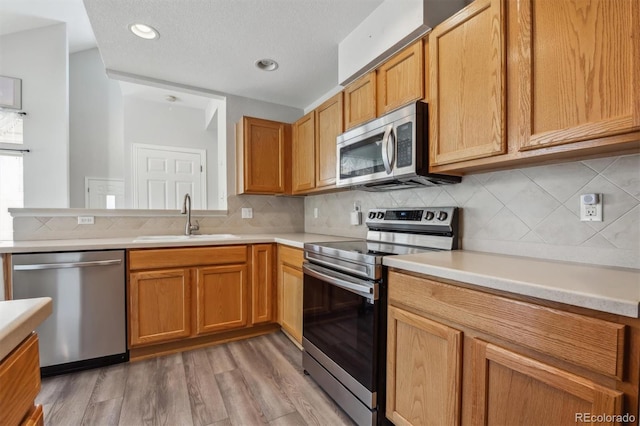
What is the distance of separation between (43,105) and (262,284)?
125 inches

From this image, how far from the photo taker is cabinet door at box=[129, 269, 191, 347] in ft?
6.86

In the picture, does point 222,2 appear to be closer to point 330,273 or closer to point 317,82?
point 317,82

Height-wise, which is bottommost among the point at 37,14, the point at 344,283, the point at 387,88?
the point at 344,283

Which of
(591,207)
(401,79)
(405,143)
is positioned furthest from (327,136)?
(591,207)

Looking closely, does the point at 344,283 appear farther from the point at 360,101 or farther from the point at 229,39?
the point at 229,39

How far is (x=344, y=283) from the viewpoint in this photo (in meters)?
1.53

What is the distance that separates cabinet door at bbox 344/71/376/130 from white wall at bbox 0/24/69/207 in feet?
10.8

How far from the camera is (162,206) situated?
4203mm

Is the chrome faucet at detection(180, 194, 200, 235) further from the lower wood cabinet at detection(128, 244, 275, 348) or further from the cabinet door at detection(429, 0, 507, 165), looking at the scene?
the cabinet door at detection(429, 0, 507, 165)

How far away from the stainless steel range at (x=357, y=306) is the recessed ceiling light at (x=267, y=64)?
1.53 m

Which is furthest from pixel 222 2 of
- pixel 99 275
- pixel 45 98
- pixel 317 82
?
pixel 45 98

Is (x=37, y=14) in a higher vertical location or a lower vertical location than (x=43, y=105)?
higher

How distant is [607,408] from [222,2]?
7.88 feet

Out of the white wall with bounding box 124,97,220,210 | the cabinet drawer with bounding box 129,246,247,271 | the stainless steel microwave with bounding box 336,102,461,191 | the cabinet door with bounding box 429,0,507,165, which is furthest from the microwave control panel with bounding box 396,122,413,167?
the white wall with bounding box 124,97,220,210
